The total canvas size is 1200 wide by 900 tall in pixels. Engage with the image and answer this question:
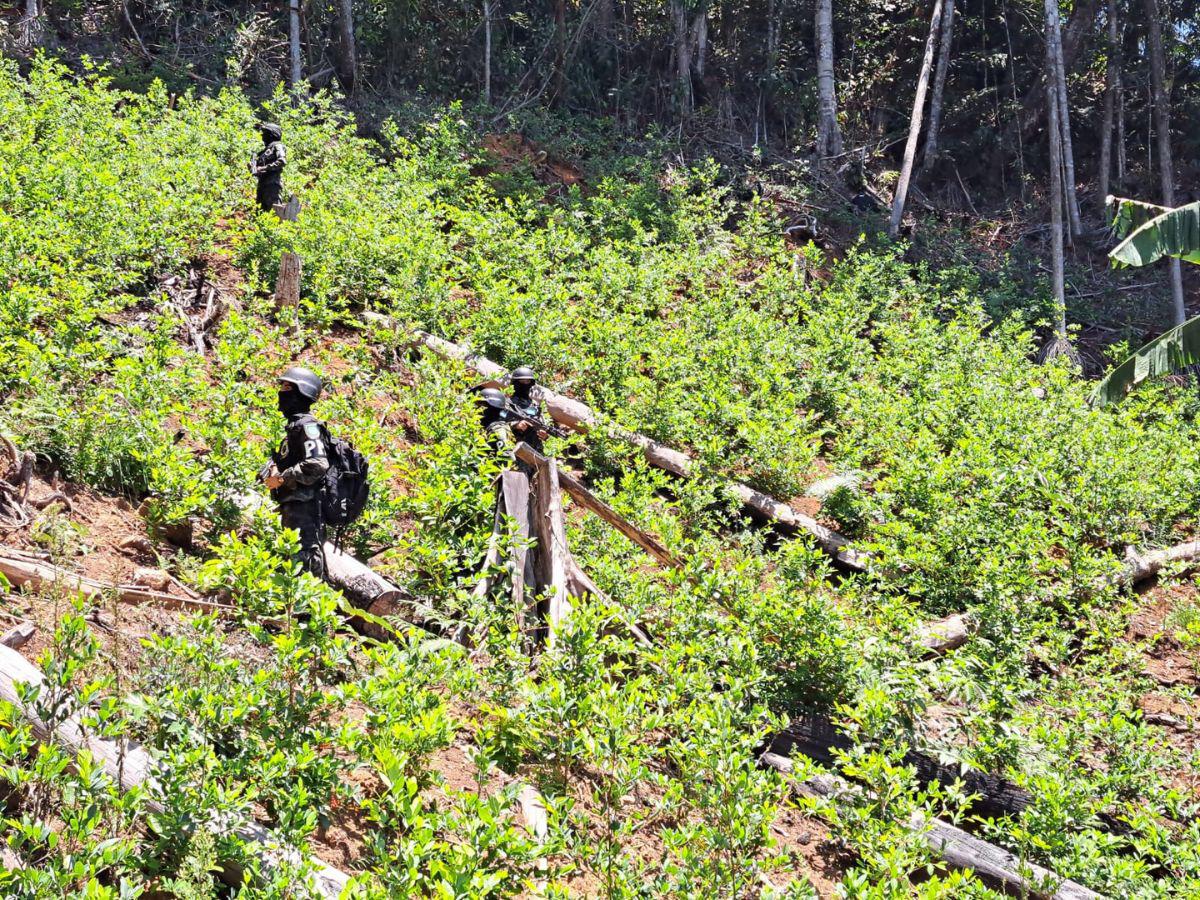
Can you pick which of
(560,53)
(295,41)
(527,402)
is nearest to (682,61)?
(560,53)

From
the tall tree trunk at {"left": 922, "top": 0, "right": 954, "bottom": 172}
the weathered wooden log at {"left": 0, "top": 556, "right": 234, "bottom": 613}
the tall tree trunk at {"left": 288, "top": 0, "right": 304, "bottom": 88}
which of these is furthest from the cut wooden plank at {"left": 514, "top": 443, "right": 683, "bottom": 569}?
the tall tree trunk at {"left": 922, "top": 0, "right": 954, "bottom": 172}

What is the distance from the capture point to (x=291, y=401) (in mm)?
6324

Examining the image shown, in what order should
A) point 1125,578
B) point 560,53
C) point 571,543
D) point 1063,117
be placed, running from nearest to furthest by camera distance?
point 571,543, point 1125,578, point 1063,117, point 560,53

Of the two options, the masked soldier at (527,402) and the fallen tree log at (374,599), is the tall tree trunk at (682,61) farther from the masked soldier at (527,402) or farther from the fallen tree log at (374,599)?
the fallen tree log at (374,599)

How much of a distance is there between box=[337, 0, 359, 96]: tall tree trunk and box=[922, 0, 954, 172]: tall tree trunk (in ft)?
40.8

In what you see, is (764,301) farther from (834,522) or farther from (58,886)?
(58,886)

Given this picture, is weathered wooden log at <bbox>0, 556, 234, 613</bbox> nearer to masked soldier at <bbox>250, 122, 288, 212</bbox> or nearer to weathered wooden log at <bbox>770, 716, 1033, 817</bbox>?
weathered wooden log at <bbox>770, 716, 1033, 817</bbox>

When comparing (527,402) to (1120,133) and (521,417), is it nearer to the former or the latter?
(521,417)

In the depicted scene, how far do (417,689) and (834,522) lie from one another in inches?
250

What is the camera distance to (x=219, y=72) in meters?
18.6

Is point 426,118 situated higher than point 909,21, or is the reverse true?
point 909,21

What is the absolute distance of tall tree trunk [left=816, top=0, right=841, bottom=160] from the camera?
2050 cm

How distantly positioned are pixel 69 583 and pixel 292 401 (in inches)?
67.8

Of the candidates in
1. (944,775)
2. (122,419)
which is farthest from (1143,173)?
(122,419)
